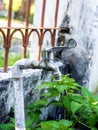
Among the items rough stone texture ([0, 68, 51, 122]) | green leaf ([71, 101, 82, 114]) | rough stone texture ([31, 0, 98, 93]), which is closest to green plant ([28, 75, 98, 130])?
green leaf ([71, 101, 82, 114])

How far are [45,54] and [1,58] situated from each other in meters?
1.60

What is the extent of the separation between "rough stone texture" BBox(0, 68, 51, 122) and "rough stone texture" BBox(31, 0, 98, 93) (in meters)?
0.48

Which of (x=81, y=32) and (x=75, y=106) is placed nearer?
(x=75, y=106)

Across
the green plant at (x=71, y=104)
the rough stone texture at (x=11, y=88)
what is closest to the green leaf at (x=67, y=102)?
the green plant at (x=71, y=104)

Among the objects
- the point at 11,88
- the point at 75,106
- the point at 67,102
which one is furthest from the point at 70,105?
the point at 11,88

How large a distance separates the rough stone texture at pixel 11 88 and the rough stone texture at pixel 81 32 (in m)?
0.48

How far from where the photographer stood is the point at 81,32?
371cm

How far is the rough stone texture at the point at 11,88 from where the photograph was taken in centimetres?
288

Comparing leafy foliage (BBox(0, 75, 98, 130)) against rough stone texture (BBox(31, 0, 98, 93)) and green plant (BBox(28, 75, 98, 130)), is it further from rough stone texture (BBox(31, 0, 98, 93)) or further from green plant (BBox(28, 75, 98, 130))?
rough stone texture (BBox(31, 0, 98, 93))

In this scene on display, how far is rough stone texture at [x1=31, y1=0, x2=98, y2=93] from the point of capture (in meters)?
3.65

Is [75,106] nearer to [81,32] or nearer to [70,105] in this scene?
[70,105]

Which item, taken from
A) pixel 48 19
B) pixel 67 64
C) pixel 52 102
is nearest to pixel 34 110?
pixel 52 102

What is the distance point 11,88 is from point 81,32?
43.0 inches

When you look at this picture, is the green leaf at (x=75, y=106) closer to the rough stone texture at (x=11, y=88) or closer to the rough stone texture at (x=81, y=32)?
the rough stone texture at (x=11, y=88)
